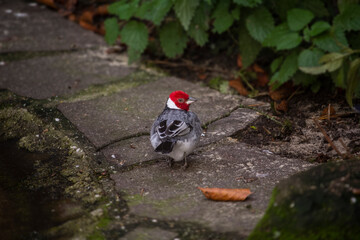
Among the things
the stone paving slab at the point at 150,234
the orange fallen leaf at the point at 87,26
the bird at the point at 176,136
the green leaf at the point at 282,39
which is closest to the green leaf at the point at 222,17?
the green leaf at the point at 282,39

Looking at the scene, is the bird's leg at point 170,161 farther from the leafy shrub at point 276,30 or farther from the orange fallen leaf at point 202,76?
the orange fallen leaf at point 202,76

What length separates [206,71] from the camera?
4.57 metres

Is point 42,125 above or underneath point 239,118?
underneath

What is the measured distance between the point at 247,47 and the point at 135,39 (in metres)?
1.11

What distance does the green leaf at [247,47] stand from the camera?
159 inches

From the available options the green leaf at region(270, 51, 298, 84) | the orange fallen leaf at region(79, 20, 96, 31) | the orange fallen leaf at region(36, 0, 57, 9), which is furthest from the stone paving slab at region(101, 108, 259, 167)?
the orange fallen leaf at region(36, 0, 57, 9)

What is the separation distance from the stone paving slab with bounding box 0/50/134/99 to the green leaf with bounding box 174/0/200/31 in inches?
34.8

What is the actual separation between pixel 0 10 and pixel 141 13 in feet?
9.08

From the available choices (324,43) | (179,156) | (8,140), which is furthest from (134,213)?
(324,43)

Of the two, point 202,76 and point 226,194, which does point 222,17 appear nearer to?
point 202,76

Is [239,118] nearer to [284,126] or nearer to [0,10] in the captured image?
[284,126]

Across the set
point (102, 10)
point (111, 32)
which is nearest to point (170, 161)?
point (111, 32)

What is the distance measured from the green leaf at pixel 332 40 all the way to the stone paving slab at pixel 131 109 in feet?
2.72

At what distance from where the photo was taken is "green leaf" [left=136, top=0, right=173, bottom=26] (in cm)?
395
